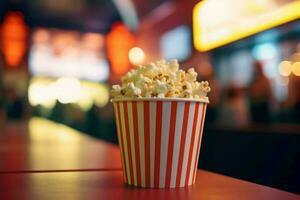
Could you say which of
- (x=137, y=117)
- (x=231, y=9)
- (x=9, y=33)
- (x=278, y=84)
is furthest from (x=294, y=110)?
(x=9, y=33)

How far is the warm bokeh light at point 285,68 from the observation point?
380 cm

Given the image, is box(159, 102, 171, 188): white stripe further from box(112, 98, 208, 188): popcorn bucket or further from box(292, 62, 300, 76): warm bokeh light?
box(292, 62, 300, 76): warm bokeh light

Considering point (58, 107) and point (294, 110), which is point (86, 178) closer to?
point (294, 110)

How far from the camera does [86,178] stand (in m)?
0.72

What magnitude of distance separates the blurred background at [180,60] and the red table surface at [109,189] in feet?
2.93

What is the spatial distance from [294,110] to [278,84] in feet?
1.11

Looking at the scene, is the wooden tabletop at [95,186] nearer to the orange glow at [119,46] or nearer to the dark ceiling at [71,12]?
the dark ceiling at [71,12]

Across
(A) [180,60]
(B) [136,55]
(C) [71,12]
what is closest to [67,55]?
(C) [71,12]

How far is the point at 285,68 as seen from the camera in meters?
3.85

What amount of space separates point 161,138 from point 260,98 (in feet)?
10.1

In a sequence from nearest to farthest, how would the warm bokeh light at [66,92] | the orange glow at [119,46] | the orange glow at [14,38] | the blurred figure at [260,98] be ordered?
the blurred figure at [260,98], the orange glow at [14,38], the orange glow at [119,46], the warm bokeh light at [66,92]

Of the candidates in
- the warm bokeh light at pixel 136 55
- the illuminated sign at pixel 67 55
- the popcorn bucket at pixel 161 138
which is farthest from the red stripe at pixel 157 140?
the illuminated sign at pixel 67 55

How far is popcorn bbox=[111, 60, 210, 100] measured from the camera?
612 millimetres

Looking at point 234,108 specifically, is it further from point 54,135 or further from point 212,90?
point 54,135
